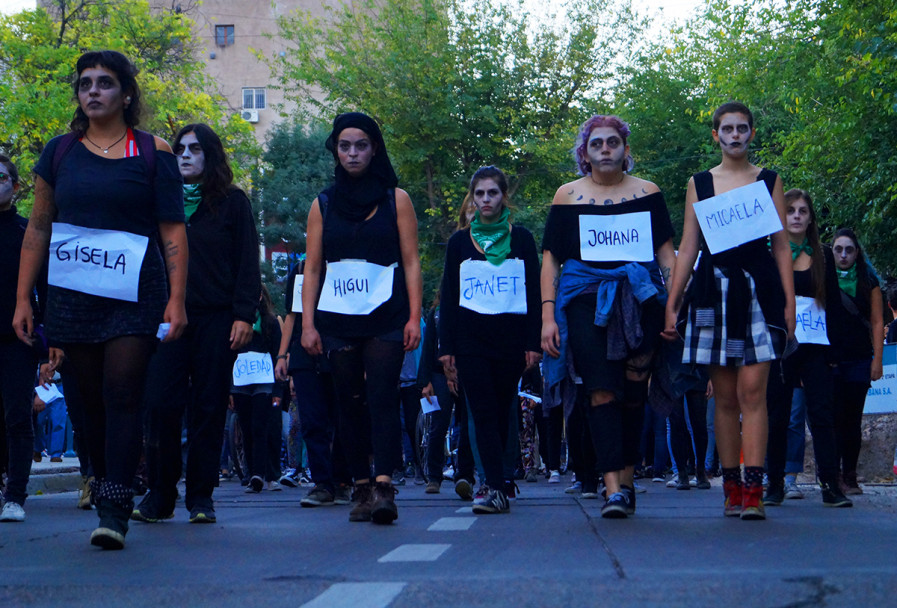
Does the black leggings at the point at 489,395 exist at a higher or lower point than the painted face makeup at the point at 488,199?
lower

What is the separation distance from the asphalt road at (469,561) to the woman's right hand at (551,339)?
34.4 inches

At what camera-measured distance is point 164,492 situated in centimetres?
666

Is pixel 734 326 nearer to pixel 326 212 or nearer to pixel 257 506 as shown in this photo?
pixel 326 212

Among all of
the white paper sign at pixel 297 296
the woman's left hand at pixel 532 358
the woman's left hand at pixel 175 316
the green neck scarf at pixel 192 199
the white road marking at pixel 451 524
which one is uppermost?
the green neck scarf at pixel 192 199

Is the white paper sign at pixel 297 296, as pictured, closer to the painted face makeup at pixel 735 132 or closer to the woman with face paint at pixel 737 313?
the woman with face paint at pixel 737 313

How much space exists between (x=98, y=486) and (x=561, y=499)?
4.37m

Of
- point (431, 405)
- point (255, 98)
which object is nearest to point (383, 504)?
point (431, 405)

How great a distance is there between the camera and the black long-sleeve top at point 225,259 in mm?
6688

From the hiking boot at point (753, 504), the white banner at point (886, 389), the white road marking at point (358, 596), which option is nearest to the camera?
the white road marking at point (358, 596)

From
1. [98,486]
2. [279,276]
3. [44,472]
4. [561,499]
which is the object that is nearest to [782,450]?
[561,499]

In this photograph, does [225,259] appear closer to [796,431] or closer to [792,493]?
[792,493]

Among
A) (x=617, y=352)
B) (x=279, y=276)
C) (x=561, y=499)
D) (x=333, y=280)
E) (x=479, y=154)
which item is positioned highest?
(x=479, y=154)

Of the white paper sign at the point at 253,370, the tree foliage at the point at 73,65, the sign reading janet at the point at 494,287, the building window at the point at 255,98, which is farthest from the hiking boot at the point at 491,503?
the building window at the point at 255,98

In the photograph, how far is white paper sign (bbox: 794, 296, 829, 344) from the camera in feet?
26.5
